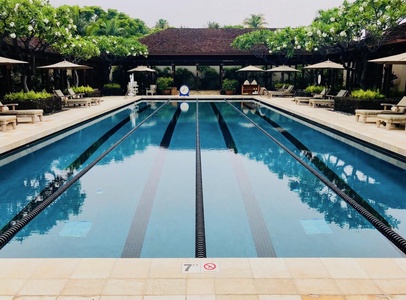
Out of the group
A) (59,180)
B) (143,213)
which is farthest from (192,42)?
(143,213)

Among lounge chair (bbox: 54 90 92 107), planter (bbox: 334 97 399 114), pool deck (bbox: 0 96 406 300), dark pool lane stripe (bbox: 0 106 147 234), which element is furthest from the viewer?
lounge chair (bbox: 54 90 92 107)

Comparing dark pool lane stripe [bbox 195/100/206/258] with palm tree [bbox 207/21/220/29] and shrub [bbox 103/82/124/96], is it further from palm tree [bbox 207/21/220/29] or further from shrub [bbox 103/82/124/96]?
palm tree [bbox 207/21/220/29]

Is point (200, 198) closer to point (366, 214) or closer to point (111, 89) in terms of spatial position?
point (366, 214)

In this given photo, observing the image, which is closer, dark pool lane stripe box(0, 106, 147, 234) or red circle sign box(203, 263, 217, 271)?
red circle sign box(203, 263, 217, 271)

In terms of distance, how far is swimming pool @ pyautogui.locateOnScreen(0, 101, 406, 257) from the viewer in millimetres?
4852

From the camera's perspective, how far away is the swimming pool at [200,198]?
485 cm

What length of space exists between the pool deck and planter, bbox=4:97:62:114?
39.9ft

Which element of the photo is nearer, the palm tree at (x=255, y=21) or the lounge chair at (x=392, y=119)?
the lounge chair at (x=392, y=119)

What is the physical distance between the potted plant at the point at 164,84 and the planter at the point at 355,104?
15976mm

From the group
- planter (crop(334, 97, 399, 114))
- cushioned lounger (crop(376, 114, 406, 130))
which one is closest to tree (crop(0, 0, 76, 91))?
planter (crop(334, 97, 399, 114))

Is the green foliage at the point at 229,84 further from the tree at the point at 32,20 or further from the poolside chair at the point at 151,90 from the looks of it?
the tree at the point at 32,20

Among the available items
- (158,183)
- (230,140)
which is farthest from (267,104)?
(158,183)

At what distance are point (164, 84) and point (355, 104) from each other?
57.9 ft

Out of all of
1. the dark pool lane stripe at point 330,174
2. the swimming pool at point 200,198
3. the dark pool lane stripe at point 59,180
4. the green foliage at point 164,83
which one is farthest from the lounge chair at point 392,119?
the green foliage at point 164,83
